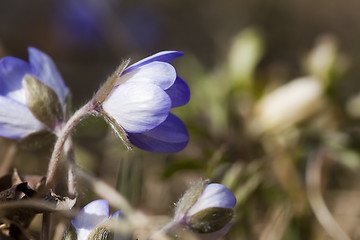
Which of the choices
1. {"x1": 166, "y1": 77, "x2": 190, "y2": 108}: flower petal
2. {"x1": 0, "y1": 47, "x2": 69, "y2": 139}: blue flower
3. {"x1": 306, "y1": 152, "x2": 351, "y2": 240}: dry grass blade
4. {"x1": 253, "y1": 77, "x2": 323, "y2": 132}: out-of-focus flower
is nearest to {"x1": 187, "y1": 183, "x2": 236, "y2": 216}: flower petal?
{"x1": 166, "y1": 77, "x2": 190, "y2": 108}: flower petal

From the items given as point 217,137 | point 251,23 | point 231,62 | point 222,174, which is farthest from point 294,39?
point 222,174

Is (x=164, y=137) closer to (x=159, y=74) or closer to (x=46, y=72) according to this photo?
(x=159, y=74)

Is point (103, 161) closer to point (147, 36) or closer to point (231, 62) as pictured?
point (231, 62)

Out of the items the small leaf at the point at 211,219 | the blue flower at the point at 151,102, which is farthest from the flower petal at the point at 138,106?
A: the small leaf at the point at 211,219

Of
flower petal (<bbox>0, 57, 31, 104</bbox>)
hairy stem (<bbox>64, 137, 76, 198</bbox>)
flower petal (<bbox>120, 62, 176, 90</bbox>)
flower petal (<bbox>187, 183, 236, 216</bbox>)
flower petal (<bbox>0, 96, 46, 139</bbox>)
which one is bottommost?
hairy stem (<bbox>64, 137, 76, 198</bbox>)

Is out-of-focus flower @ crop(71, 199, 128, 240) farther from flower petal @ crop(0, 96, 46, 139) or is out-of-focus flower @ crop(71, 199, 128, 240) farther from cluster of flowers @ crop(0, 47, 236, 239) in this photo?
flower petal @ crop(0, 96, 46, 139)

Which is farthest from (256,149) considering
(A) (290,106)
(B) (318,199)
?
(B) (318,199)
